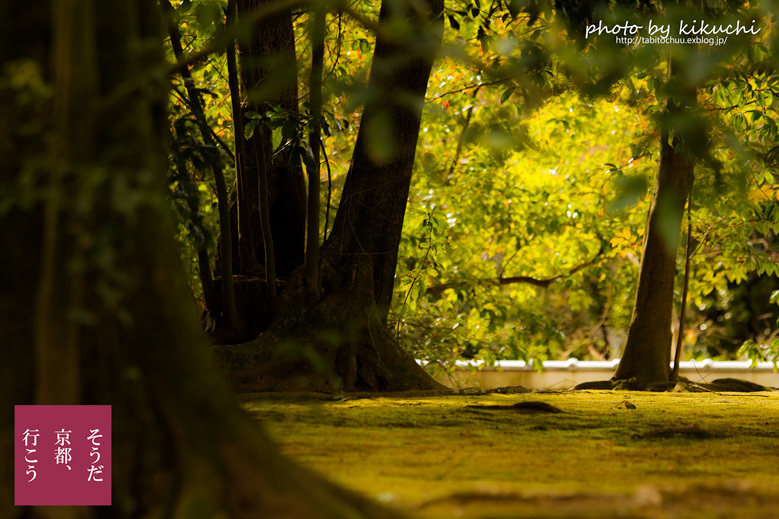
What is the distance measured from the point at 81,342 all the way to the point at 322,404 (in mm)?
2331

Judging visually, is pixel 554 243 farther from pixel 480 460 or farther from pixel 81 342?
pixel 81 342

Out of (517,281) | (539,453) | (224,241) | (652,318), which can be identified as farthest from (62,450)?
(517,281)

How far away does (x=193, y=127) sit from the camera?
3.77 m

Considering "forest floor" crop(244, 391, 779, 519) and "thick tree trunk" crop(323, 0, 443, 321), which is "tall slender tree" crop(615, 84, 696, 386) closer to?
"forest floor" crop(244, 391, 779, 519)

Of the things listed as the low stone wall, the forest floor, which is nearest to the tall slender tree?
the forest floor

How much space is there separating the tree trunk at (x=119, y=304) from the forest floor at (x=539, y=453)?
0.38 metres

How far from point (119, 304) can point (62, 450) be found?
489 mm

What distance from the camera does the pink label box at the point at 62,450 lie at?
1718 mm

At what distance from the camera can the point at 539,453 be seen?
2.83m

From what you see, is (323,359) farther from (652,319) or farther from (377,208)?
(652,319)

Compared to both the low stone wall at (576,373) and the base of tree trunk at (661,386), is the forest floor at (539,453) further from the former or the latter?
the low stone wall at (576,373)

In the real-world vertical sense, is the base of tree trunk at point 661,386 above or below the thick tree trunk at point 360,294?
below

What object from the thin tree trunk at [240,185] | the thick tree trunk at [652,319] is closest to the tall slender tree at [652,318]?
the thick tree trunk at [652,319]

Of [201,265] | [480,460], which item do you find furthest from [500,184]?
[480,460]
